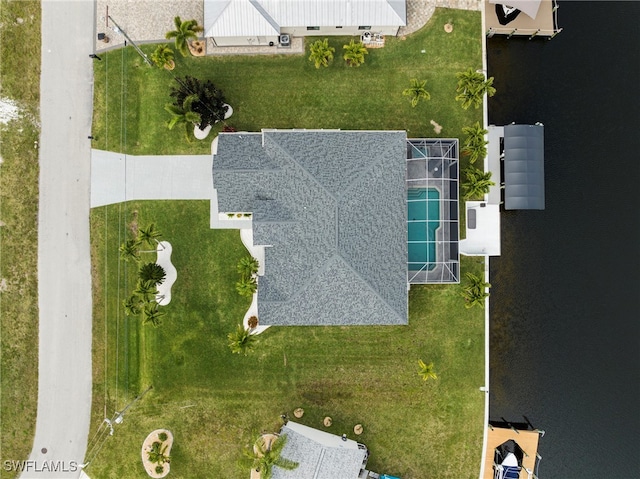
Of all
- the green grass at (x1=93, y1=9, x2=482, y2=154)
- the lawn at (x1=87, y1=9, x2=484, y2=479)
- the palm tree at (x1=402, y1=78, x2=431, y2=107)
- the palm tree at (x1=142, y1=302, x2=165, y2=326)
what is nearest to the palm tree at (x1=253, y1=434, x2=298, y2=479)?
the lawn at (x1=87, y1=9, x2=484, y2=479)

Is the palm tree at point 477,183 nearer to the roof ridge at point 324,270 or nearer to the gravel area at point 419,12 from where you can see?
the roof ridge at point 324,270

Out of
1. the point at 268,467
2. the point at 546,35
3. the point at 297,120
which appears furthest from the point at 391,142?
the point at 268,467

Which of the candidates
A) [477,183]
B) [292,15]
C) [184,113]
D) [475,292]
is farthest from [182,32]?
[475,292]

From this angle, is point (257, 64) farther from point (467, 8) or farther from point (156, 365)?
point (156, 365)

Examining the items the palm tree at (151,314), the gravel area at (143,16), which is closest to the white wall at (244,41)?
the gravel area at (143,16)

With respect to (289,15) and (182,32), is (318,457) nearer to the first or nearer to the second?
(182,32)

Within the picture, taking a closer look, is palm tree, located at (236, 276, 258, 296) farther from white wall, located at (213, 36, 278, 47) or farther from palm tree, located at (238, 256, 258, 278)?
white wall, located at (213, 36, 278, 47)
